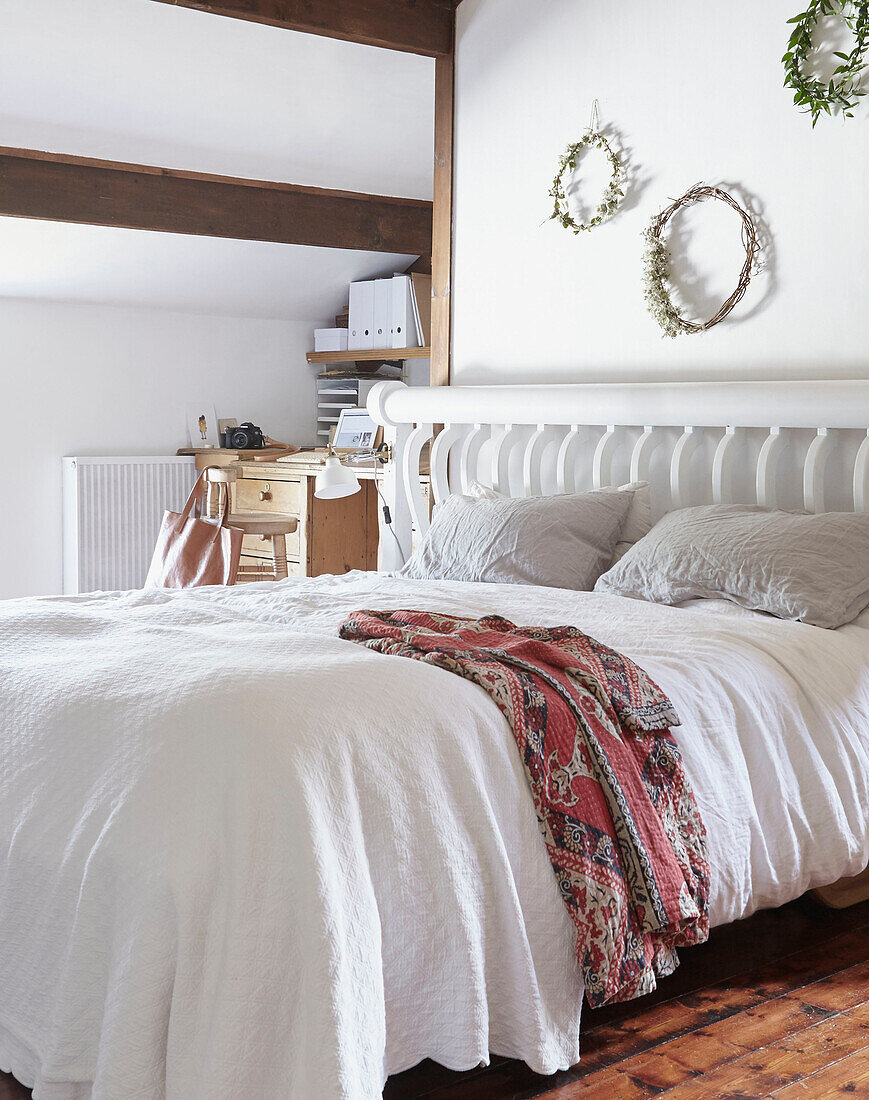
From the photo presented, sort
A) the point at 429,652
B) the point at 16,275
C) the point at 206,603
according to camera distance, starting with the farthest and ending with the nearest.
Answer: the point at 16,275 < the point at 206,603 < the point at 429,652

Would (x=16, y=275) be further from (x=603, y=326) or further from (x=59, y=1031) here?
(x=59, y=1031)

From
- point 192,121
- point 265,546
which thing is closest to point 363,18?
point 192,121

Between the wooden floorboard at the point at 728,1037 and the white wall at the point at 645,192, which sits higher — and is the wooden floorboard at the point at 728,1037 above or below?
below

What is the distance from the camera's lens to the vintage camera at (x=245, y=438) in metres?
6.14

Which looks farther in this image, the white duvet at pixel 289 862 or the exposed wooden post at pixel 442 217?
the exposed wooden post at pixel 442 217

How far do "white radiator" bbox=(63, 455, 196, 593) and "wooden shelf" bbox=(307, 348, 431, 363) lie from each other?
3.13 feet

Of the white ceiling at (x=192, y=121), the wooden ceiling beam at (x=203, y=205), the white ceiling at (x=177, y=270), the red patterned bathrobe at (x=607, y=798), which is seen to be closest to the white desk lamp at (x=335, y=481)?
the white ceiling at (x=192, y=121)

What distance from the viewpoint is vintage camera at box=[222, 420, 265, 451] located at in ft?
20.2

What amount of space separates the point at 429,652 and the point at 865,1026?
3.08 feet

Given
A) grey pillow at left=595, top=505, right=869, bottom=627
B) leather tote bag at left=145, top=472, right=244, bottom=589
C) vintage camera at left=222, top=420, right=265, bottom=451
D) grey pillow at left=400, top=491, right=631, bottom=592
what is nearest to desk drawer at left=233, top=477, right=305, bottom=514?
vintage camera at left=222, top=420, right=265, bottom=451

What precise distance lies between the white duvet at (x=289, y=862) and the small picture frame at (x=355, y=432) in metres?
3.91

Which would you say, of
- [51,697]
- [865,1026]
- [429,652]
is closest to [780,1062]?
[865,1026]

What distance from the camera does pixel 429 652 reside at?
6.25 feet

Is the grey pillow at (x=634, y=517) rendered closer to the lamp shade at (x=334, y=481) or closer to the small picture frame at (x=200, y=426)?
the lamp shade at (x=334, y=481)
